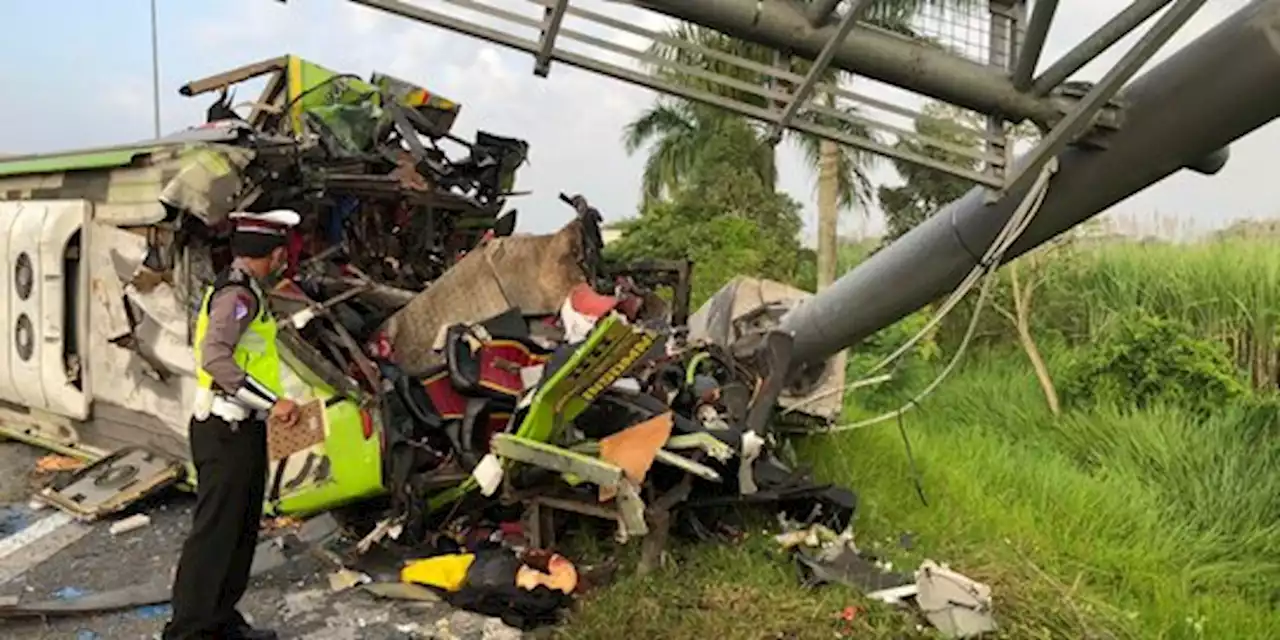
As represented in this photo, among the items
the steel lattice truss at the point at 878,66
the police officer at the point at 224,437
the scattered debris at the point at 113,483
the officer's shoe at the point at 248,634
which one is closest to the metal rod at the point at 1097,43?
the steel lattice truss at the point at 878,66

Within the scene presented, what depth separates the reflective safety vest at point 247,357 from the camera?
433cm

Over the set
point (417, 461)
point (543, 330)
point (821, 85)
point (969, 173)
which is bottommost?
point (417, 461)

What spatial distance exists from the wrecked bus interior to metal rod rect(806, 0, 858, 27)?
5.62 feet

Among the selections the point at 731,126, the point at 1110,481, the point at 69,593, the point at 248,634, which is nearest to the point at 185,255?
the point at 69,593

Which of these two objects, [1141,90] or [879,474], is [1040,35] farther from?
[879,474]

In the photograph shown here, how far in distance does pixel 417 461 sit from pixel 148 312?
6.38 ft

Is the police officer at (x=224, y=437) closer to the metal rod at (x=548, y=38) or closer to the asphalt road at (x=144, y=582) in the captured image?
the asphalt road at (x=144, y=582)

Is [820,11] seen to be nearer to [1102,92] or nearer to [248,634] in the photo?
[1102,92]

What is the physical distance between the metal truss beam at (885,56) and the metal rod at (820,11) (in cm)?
Result: 2

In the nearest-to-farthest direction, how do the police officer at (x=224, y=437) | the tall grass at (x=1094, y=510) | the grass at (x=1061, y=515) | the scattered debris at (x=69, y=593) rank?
1. the police officer at (x=224, y=437)
2. the grass at (x=1061, y=515)
3. the scattered debris at (x=69, y=593)
4. the tall grass at (x=1094, y=510)

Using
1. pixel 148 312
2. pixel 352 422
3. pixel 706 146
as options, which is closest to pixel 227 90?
pixel 148 312

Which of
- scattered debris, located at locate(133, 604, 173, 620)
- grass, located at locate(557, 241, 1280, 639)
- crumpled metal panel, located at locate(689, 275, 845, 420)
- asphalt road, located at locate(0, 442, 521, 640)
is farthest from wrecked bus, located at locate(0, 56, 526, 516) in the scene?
crumpled metal panel, located at locate(689, 275, 845, 420)

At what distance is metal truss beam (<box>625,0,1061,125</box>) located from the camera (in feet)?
11.6

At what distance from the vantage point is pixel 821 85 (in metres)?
3.75
